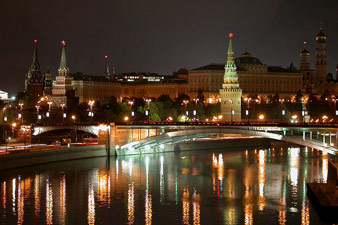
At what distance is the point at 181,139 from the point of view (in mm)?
68875

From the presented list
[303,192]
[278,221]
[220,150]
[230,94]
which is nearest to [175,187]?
[303,192]

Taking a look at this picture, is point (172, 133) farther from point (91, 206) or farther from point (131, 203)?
point (91, 206)

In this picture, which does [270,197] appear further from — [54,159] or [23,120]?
[23,120]

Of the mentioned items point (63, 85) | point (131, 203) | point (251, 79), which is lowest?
point (131, 203)

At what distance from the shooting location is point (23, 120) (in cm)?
9019

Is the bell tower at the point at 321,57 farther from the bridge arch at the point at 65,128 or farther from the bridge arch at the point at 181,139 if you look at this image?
the bridge arch at the point at 65,128

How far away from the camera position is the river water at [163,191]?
4112cm

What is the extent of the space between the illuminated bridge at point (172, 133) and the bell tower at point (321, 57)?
102 m

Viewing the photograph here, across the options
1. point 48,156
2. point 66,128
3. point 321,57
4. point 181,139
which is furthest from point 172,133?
point 321,57

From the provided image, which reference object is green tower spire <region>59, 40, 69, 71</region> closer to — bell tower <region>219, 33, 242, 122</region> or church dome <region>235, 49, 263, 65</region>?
bell tower <region>219, 33, 242, 122</region>

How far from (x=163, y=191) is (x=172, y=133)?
60.6 feet

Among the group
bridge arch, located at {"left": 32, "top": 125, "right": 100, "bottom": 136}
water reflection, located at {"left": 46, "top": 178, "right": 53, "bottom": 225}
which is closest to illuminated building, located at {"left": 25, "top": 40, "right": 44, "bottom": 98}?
bridge arch, located at {"left": 32, "top": 125, "right": 100, "bottom": 136}

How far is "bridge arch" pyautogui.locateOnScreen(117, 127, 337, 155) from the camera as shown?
58844mm

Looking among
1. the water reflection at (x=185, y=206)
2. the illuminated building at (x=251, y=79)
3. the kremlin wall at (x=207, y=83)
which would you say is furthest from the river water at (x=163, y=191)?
the illuminated building at (x=251, y=79)
